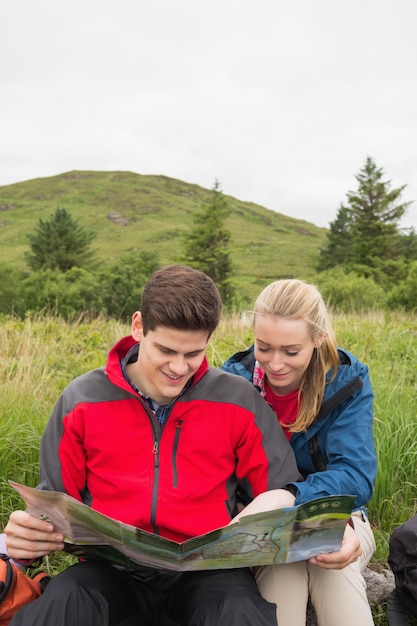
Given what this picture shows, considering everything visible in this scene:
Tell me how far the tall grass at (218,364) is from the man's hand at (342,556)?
102 centimetres

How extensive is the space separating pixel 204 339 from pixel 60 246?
3368cm

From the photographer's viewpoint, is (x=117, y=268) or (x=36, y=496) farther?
(x=117, y=268)

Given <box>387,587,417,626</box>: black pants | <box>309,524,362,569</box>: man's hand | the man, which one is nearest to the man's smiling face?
the man

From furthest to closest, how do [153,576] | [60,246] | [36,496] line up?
1. [60,246]
2. [153,576]
3. [36,496]

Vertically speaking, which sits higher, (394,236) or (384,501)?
(394,236)

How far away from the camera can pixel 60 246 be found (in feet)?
112

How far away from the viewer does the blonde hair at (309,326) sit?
7.09ft

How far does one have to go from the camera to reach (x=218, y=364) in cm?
469

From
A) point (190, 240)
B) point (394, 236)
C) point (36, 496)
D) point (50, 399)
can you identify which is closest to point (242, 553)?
point (36, 496)

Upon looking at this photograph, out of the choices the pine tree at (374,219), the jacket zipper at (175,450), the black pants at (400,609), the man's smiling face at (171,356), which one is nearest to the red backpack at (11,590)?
the jacket zipper at (175,450)

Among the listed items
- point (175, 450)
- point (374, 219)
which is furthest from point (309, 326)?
point (374, 219)

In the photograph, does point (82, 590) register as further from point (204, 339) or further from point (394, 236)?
point (394, 236)

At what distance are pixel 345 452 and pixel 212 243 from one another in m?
28.0

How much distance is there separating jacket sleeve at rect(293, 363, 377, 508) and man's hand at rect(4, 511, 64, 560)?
0.80 metres
